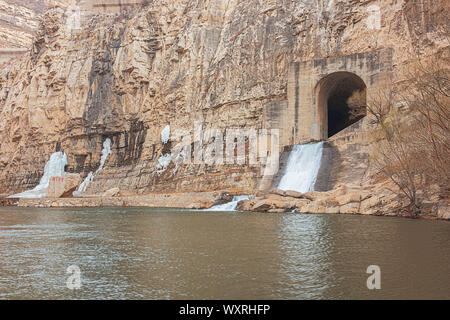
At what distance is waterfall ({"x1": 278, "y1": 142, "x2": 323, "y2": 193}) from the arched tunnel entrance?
400cm

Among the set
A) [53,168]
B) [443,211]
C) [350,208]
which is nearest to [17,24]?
[53,168]

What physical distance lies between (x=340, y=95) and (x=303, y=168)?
10776 millimetres

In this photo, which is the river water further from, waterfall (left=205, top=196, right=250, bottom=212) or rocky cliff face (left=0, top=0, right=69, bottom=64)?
rocky cliff face (left=0, top=0, right=69, bottom=64)

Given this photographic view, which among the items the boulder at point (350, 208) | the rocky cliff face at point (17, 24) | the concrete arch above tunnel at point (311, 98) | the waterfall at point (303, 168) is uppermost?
the rocky cliff face at point (17, 24)

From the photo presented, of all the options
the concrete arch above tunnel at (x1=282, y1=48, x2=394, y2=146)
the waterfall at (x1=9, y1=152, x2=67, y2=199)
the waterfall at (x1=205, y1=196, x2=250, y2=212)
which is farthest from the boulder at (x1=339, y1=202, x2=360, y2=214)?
the waterfall at (x1=9, y1=152, x2=67, y2=199)

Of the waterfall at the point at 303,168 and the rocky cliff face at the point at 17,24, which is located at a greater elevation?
the rocky cliff face at the point at 17,24

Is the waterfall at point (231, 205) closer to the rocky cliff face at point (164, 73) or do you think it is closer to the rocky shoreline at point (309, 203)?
the rocky shoreline at point (309, 203)

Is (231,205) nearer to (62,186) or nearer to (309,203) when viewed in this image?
(309,203)

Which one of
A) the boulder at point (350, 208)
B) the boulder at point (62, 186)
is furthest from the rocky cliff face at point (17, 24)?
the boulder at point (350, 208)

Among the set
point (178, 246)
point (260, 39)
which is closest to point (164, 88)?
point (260, 39)

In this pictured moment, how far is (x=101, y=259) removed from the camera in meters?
9.41

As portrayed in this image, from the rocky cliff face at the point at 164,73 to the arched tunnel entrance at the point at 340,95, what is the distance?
2.79 metres

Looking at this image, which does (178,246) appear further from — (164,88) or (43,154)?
(43,154)

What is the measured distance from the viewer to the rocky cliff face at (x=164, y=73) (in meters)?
36.2
